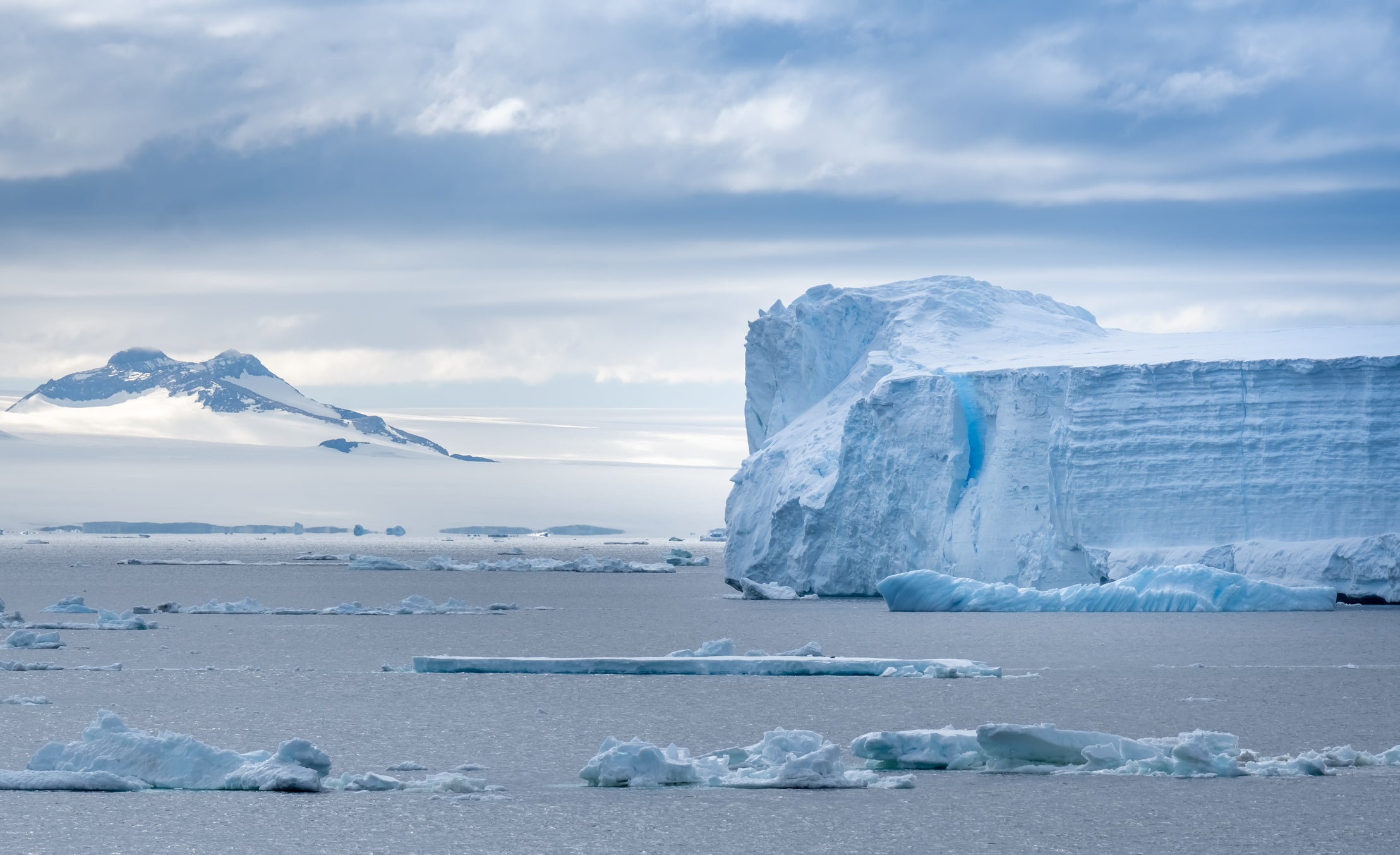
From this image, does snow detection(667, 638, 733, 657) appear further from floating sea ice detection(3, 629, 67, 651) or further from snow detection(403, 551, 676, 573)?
snow detection(403, 551, 676, 573)

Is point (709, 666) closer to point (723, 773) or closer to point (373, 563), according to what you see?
point (723, 773)

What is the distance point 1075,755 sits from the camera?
29.4ft

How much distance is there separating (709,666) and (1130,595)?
12.5 metres

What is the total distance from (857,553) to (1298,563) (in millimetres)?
7208

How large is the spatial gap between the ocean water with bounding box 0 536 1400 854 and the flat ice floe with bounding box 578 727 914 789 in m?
0.11

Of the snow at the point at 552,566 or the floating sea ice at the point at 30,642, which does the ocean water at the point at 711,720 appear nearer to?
the floating sea ice at the point at 30,642

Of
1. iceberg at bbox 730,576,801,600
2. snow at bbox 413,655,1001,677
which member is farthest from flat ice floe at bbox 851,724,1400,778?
iceberg at bbox 730,576,801,600

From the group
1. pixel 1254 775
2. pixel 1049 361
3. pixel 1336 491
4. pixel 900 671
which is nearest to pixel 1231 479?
pixel 1336 491

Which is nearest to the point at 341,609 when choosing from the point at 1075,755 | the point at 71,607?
the point at 71,607

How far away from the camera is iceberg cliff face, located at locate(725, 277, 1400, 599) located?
26250mm

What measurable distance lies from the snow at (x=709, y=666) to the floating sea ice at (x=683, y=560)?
41.9 metres

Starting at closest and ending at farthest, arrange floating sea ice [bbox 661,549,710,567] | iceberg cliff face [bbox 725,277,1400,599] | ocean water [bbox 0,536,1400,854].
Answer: ocean water [bbox 0,536,1400,854] → iceberg cliff face [bbox 725,277,1400,599] → floating sea ice [bbox 661,549,710,567]

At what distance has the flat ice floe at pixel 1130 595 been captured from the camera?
25.0 m

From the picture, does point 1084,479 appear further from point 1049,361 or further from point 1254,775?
point 1254,775
